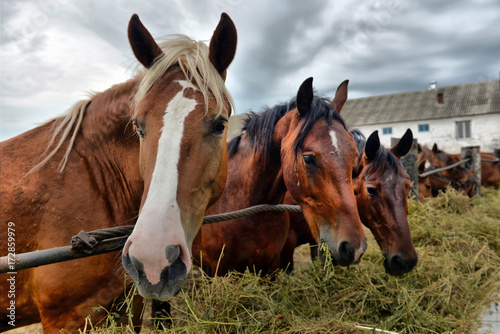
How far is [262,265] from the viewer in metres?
2.73

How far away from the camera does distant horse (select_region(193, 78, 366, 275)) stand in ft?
6.73

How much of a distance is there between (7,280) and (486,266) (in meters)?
4.99

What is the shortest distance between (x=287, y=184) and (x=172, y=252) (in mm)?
1388

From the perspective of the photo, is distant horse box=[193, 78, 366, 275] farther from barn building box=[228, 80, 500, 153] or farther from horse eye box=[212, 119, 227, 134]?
barn building box=[228, 80, 500, 153]

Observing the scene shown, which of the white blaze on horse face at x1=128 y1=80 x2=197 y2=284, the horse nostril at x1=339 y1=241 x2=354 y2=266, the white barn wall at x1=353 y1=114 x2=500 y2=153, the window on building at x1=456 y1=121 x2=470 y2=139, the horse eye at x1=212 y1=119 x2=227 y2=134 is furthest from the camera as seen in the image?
the window on building at x1=456 y1=121 x2=470 y2=139

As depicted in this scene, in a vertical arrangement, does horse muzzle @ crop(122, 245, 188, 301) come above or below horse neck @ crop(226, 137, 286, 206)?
below

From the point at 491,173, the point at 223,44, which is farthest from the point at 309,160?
the point at 491,173

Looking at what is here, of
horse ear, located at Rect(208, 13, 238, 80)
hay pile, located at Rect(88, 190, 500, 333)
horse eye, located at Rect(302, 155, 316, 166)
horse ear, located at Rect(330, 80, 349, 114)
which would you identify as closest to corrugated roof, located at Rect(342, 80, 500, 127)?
hay pile, located at Rect(88, 190, 500, 333)

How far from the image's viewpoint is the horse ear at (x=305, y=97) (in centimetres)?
238

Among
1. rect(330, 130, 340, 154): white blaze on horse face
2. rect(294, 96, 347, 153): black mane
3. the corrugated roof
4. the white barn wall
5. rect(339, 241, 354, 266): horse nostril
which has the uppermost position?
the corrugated roof

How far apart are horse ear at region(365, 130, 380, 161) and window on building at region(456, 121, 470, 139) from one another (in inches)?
1199

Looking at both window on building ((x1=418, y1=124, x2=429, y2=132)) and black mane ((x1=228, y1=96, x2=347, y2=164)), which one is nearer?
black mane ((x1=228, y1=96, x2=347, y2=164))

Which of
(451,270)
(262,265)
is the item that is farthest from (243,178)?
(451,270)

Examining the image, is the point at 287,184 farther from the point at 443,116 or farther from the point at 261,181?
the point at 443,116
